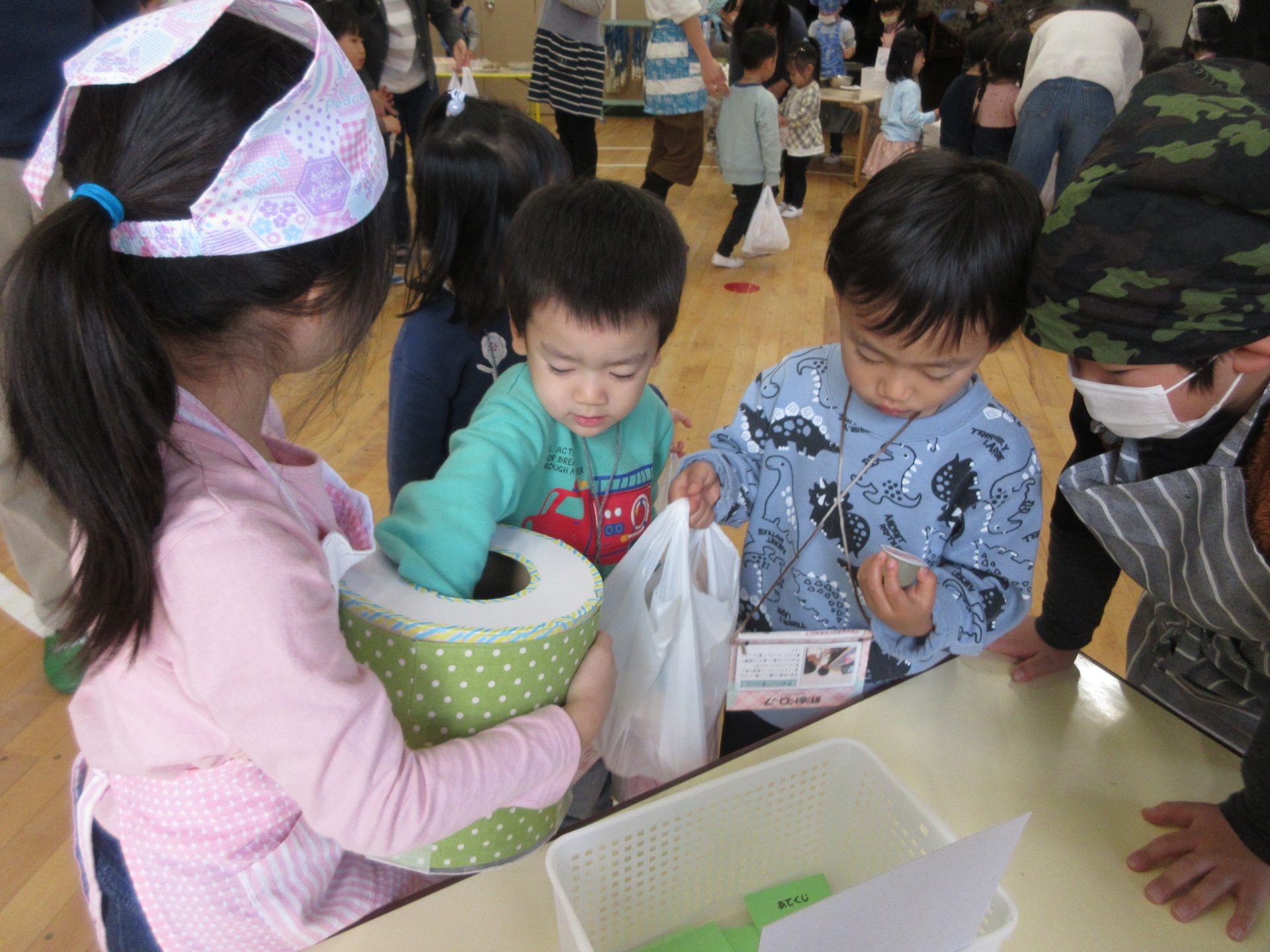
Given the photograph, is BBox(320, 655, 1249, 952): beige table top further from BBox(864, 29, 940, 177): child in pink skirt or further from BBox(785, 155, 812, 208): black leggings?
BBox(785, 155, 812, 208): black leggings

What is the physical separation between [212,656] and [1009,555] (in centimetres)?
83

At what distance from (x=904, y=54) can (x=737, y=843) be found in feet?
19.0

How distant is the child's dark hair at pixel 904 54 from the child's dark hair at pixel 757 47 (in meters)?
1.41

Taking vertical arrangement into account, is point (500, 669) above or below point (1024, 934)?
above

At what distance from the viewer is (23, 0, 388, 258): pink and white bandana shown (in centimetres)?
54

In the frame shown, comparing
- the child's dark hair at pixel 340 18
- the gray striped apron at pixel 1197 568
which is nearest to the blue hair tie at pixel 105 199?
the gray striped apron at pixel 1197 568

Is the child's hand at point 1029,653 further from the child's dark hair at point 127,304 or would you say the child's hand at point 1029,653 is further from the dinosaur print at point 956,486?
the child's dark hair at point 127,304

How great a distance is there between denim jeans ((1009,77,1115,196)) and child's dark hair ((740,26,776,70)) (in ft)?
4.19

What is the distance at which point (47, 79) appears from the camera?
1.55 metres

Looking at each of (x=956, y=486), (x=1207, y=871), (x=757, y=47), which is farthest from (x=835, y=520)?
(x=757, y=47)

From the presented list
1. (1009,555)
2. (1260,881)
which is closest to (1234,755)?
(1260,881)

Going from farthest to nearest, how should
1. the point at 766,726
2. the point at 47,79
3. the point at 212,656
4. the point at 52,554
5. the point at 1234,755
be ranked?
the point at 52,554, the point at 47,79, the point at 766,726, the point at 1234,755, the point at 212,656

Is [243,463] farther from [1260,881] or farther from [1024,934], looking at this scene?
[1260,881]

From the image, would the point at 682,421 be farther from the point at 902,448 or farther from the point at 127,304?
the point at 127,304
